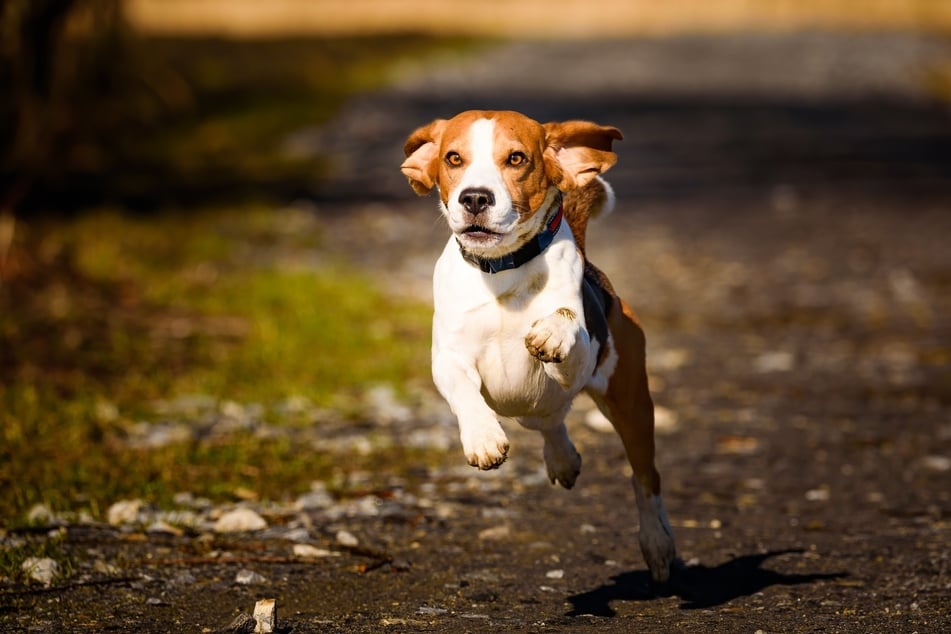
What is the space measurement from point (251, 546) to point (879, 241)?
967cm

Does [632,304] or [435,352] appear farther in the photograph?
[632,304]

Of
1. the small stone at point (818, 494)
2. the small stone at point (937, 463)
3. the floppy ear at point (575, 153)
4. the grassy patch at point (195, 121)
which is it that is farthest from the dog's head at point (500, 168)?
the grassy patch at point (195, 121)

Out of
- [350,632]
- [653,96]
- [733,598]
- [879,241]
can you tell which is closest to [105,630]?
[350,632]

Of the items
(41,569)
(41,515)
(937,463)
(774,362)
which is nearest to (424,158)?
(41,569)

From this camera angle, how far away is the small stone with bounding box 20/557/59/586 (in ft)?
19.6

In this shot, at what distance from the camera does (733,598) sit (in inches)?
235

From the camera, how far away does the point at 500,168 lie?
5484 millimetres

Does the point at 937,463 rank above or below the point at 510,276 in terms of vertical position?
below

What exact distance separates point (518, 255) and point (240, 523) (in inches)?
83.2

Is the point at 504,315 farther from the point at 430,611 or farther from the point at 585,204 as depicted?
the point at 430,611

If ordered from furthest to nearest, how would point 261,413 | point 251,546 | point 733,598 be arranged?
point 261,413 < point 251,546 < point 733,598

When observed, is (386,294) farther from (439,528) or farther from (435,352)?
(435,352)

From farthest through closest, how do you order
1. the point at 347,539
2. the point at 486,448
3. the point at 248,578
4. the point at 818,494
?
the point at 818,494 → the point at 347,539 → the point at 248,578 → the point at 486,448

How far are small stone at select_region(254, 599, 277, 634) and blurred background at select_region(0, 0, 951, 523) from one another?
1913 mm
